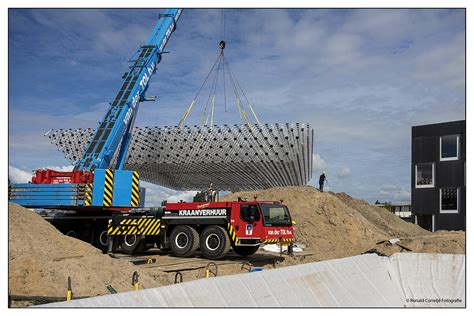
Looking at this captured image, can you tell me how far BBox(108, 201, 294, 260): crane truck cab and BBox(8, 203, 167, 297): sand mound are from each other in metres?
2.99

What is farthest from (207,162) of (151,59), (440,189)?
(151,59)

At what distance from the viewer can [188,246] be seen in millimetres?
16656

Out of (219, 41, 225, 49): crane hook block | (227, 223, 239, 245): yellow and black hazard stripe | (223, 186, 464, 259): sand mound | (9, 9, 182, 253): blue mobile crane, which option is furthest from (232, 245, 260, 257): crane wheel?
(219, 41, 225, 49): crane hook block

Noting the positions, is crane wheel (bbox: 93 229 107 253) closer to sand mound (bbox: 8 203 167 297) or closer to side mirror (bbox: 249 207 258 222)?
sand mound (bbox: 8 203 167 297)

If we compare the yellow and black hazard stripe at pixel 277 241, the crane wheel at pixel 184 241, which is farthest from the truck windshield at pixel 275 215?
the crane wheel at pixel 184 241

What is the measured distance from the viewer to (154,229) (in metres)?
17.5

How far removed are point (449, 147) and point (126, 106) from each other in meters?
22.9

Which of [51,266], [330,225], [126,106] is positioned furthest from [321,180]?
[51,266]

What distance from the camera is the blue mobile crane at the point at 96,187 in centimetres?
1817

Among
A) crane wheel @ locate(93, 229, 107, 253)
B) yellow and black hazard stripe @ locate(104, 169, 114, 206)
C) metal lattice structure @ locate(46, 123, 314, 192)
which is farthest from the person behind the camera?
metal lattice structure @ locate(46, 123, 314, 192)

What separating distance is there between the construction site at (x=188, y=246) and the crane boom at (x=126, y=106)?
2.0 inches

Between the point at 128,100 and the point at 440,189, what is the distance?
22.7 metres

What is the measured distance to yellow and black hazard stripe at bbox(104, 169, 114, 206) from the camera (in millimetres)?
18375

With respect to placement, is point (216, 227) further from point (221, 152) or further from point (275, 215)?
point (221, 152)
